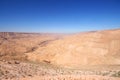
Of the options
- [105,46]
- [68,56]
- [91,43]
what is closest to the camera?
[68,56]

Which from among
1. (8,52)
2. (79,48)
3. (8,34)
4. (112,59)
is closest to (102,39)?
(79,48)

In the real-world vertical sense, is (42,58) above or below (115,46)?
below

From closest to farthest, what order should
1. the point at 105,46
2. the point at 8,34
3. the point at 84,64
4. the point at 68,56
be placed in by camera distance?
the point at 84,64 → the point at 68,56 → the point at 105,46 → the point at 8,34

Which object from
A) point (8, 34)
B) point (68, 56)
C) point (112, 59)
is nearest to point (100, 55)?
point (112, 59)

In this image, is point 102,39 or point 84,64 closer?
point 84,64

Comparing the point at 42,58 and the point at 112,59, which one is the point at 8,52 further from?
the point at 112,59

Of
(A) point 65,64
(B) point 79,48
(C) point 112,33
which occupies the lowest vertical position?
(A) point 65,64

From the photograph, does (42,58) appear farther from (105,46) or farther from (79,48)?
(105,46)
